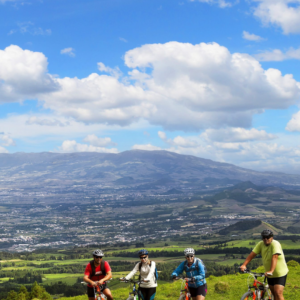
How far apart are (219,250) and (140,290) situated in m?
139

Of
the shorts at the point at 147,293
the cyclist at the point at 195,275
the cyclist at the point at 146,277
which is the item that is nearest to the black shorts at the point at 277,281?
the cyclist at the point at 195,275

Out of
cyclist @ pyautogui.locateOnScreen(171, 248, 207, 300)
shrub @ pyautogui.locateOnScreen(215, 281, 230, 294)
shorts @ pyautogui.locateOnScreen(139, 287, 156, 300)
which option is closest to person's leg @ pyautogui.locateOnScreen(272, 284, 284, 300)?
cyclist @ pyautogui.locateOnScreen(171, 248, 207, 300)

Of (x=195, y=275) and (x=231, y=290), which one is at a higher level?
(x=195, y=275)

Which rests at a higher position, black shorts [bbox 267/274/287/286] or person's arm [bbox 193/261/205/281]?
person's arm [bbox 193/261/205/281]

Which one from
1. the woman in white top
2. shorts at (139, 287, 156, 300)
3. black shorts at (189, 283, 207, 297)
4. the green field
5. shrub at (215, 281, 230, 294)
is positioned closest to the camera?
black shorts at (189, 283, 207, 297)

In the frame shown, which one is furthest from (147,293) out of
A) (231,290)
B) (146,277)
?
(231,290)

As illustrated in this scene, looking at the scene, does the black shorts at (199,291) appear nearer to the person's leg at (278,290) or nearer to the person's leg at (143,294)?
the person's leg at (143,294)

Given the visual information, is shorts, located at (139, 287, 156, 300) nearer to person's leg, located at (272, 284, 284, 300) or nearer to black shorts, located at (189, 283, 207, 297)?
black shorts, located at (189, 283, 207, 297)

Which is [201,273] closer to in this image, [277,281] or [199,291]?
[199,291]

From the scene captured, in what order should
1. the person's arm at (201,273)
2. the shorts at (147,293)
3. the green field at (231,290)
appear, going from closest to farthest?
the person's arm at (201,273) → the shorts at (147,293) → the green field at (231,290)

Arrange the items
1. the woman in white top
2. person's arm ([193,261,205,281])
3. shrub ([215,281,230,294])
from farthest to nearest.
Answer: shrub ([215,281,230,294]) → the woman in white top → person's arm ([193,261,205,281])

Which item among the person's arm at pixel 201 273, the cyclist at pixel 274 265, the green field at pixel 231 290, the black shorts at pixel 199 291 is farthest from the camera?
the green field at pixel 231 290

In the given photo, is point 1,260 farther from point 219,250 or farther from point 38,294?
point 38,294

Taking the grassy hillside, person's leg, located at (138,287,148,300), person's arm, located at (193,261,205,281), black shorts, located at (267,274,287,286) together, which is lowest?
the grassy hillside
